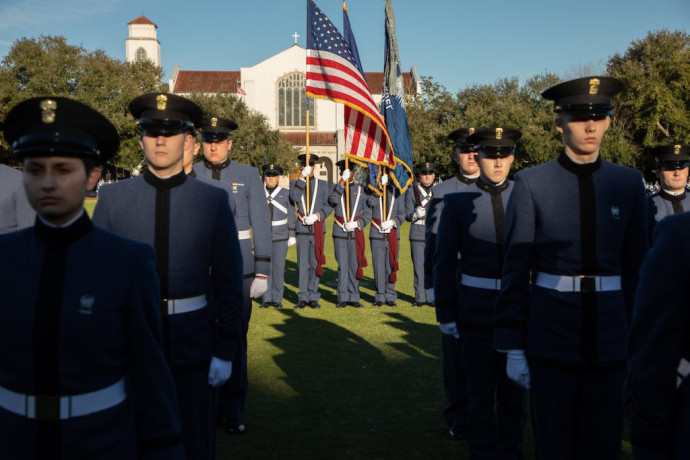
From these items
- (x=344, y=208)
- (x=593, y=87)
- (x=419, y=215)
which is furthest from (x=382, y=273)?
(x=593, y=87)

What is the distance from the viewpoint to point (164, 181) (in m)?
3.73

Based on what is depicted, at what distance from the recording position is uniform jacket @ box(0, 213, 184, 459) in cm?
223

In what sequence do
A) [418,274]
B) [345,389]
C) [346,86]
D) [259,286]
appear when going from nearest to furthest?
[259,286] < [345,389] < [346,86] < [418,274]

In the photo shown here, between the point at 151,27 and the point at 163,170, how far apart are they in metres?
97.8

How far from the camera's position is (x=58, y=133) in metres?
2.31

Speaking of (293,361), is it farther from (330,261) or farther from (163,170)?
(330,261)

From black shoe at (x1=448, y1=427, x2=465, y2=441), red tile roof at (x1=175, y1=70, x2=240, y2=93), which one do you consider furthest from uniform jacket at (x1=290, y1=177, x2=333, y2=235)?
red tile roof at (x1=175, y1=70, x2=240, y2=93)

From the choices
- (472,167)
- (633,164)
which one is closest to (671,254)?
(472,167)

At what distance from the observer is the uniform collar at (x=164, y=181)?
12.2 ft

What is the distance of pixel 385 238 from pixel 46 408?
33.9 ft

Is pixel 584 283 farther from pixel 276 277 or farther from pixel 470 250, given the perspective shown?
pixel 276 277

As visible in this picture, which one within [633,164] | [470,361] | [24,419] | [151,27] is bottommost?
[470,361]

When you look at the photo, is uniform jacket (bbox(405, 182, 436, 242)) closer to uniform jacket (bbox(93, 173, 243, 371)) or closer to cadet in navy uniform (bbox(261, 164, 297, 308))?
cadet in navy uniform (bbox(261, 164, 297, 308))

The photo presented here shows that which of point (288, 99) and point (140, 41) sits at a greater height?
point (140, 41)
